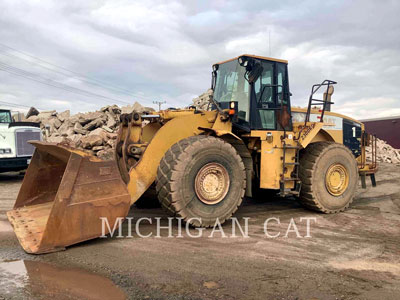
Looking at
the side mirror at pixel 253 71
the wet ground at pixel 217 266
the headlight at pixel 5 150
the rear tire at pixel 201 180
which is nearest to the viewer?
the wet ground at pixel 217 266

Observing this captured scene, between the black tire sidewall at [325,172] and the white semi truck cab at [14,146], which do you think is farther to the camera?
the white semi truck cab at [14,146]

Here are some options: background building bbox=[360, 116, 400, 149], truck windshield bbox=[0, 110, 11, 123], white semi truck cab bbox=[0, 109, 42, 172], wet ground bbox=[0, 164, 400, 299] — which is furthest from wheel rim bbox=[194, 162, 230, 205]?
background building bbox=[360, 116, 400, 149]

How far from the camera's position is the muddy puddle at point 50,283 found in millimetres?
3020

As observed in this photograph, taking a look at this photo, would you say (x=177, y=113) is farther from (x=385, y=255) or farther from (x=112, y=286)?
(x=385, y=255)

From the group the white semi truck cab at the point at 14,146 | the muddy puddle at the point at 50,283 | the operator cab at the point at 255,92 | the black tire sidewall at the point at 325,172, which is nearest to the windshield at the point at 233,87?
the operator cab at the point at 255,92

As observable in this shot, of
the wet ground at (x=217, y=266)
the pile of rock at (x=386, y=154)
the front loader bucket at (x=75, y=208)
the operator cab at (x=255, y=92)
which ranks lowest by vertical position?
the wet ground at (x=217, y=266)

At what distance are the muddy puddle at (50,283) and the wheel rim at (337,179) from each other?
4.82m

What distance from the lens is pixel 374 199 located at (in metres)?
8.66

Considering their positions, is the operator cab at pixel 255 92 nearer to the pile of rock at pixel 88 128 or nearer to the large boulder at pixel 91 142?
the pile of rock at pixel 88 128

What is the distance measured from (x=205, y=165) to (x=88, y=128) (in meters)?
14.0

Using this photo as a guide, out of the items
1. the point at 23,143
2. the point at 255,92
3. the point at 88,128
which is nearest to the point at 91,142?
the point at 88,128

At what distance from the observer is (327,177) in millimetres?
6648

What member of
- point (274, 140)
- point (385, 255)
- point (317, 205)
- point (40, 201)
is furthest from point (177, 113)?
point (385, 255)

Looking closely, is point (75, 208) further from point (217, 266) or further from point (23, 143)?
point (23, 143)
